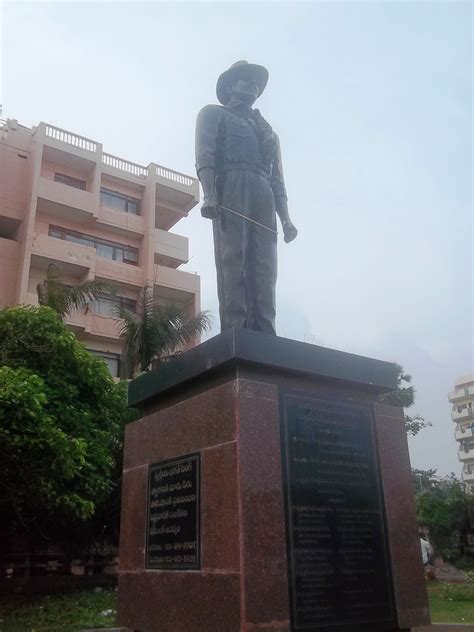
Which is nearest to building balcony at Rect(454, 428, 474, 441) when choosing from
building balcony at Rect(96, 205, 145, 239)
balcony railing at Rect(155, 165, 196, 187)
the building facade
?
the building facade

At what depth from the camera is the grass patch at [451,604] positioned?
8844 mm

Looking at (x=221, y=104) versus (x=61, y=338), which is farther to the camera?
(x=61, y=338)

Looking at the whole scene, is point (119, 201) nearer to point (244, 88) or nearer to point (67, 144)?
point (67, 144)

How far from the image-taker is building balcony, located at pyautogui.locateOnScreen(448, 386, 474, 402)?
62544 mm

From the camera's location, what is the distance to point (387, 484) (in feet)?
13.6

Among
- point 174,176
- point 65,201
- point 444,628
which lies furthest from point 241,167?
point 174,176

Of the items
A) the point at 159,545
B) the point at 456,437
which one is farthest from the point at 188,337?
the point at 456,437

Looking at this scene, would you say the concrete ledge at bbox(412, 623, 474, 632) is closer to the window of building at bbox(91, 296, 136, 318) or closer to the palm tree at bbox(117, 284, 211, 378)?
the palm tree at bbox(117, 284, 211, 378)

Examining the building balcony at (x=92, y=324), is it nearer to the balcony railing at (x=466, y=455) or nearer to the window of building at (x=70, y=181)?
the window of building at (x=70, y=181)

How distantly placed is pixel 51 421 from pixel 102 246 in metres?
17.1

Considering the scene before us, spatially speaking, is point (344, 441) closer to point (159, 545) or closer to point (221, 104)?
point (159, 545)

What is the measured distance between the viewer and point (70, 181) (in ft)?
87.9

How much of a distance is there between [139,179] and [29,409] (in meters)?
20.1

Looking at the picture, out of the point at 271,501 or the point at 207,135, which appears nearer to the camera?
the point at 271,501
